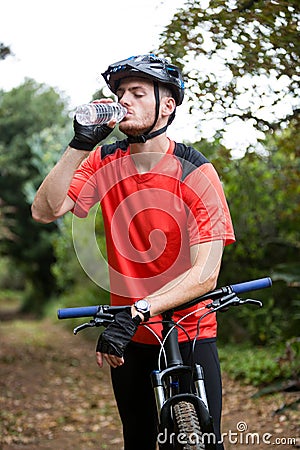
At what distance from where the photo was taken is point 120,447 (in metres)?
5.93

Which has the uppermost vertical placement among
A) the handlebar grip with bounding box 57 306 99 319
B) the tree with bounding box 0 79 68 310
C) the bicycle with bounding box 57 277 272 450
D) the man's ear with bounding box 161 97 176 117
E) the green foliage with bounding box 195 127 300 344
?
the tree with bounding box 0 79 68 310

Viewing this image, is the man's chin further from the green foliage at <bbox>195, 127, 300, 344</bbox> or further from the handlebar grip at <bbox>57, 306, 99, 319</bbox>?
the green foliage at <bbox>195, 127, 300, 344</bbox>

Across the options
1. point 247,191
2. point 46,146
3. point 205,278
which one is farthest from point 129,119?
point 46,146

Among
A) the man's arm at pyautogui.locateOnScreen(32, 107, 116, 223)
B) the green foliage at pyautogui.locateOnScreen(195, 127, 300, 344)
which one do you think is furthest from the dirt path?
the man's arm at pyautogui.locateOnScreen(32, 107, 116, 223)

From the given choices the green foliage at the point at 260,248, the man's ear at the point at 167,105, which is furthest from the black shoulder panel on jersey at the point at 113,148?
the green foliage at the point at 260,248

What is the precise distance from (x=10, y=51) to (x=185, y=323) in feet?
18.1

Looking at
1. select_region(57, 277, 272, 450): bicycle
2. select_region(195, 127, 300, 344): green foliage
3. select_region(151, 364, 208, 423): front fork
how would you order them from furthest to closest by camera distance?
select_region(195, 127, 300, 344): green foliage < select_region(151, 364, 208, 423): front fork < select_region(57, 277, 272, 450): bicycle

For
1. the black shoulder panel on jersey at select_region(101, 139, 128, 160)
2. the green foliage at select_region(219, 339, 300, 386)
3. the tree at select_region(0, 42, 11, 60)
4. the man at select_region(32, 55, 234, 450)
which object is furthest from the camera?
the tree at select_region(0, 42, 11, 60)

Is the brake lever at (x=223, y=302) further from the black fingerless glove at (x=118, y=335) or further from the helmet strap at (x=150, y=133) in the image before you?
the helmet strap at (x=150, y=133)

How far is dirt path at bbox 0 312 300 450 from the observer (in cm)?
590

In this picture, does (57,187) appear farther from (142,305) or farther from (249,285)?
(249,285)

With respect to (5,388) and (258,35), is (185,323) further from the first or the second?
(5,388)

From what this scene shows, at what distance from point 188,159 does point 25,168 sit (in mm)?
17409

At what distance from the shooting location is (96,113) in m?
2.71
